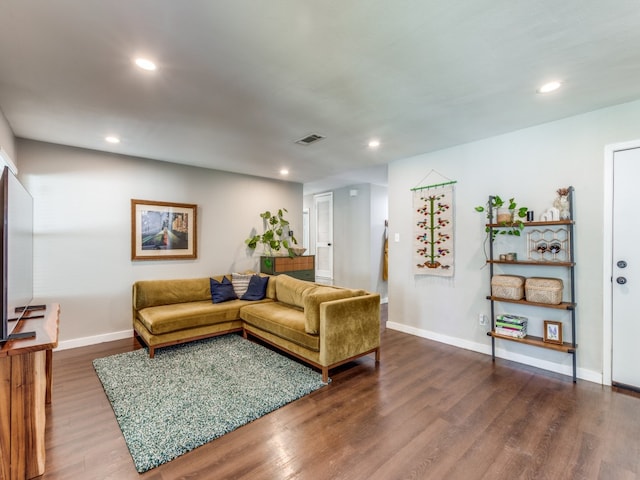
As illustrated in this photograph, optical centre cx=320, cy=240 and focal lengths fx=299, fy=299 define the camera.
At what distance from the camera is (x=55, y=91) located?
2344 mm

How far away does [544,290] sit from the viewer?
2.84 m

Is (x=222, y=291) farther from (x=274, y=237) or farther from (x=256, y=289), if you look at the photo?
(x=274, y=237)

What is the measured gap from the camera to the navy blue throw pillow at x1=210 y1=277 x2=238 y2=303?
4155mm

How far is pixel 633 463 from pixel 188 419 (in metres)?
Result: 2.83

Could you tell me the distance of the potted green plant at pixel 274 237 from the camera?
5266mm

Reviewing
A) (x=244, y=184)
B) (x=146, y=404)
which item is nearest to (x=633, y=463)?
(x=146, y=404)

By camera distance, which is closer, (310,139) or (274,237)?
(310,139)

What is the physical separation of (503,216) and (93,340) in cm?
512

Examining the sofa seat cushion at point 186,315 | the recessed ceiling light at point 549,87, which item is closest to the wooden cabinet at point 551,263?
the recessed ceiling light at point 549,87

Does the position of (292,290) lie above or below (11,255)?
below

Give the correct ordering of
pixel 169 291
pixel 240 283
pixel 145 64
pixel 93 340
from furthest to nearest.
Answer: pixel 240 283 < pixel 169 291 < pixel 93 340 < pixel 145 64

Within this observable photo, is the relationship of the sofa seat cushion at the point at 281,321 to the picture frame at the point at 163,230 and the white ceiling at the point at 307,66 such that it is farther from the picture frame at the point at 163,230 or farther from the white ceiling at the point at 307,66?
the white ceiling at the point at 307,66

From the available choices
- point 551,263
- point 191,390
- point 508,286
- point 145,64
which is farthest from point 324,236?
point 145,64

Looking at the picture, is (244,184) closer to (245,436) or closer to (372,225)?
(372,225)
